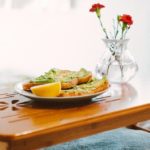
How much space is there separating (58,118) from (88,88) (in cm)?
21

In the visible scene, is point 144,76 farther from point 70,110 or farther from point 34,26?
point 70,110

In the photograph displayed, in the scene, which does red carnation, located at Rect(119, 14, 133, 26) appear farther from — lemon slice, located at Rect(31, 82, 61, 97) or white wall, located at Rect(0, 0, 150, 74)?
white wall, located at Rect(0, 0, 150, 74)

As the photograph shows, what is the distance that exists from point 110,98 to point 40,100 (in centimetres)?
25

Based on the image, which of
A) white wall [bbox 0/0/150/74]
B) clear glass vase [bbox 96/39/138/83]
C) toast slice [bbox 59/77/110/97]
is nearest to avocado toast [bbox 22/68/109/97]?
toast slice [bbox 59/77/110/97]

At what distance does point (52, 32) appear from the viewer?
209 centimetres

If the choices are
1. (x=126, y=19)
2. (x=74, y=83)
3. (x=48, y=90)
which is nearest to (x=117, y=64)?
(x=126, y=19)

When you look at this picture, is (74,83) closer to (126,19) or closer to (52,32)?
(126,19)

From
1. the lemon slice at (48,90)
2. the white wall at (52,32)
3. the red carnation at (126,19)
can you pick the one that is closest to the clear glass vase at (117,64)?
the red carnation at (126,19)

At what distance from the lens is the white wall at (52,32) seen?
1953mm

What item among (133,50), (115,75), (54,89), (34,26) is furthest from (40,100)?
(133,50)

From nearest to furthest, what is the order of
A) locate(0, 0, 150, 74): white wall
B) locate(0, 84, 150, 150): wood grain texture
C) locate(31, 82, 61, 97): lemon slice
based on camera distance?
1. locate(0, 84, 150, 150): wood grain texture
2. locate(31, 82, 61, 97): lemon slice
3. locate(0, 0, 150, 74): white wall

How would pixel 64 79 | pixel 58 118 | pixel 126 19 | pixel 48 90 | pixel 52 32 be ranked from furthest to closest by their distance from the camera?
pixel 52 32 → pixel 126 19 → pixel 64 79 → pixel 48 90 → pixel 58 118

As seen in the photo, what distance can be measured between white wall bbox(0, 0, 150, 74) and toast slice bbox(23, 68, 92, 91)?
0.71m

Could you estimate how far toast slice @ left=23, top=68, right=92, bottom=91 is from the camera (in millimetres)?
1203
